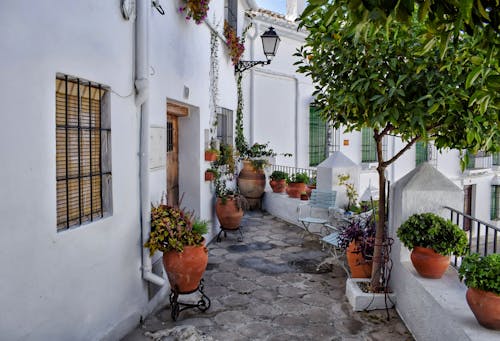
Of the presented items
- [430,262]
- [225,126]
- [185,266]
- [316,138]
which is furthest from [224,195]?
[316,138]

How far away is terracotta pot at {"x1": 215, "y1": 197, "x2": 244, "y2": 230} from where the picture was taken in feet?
24.4

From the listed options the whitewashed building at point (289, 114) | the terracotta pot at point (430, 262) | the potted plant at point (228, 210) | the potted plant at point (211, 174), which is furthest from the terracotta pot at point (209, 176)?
the terracotta pot at point (430, 262)

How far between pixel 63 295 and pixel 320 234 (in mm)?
5753

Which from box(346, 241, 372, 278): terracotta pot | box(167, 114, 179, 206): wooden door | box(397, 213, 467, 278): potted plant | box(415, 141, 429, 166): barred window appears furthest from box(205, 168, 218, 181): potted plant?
box(415, 141, 429, 166): barred window

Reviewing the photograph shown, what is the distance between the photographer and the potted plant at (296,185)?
9.38 metres

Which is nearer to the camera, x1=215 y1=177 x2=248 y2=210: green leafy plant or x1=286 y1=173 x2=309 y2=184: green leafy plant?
x1=215 y1=177 x2=248 y2=210: green leafy plant

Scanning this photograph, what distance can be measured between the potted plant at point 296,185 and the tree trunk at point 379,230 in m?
4.75

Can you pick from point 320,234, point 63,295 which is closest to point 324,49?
point 63,295

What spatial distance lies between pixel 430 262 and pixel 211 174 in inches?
163

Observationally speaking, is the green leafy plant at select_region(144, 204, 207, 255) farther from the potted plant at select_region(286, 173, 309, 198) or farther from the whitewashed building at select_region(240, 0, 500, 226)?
the whitewashed building at select_region(240, 0, 500, 226)

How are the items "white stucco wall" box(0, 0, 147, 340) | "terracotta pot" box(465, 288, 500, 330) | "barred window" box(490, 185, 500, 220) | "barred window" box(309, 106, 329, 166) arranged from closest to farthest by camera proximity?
"white stucco wall" box(0, 0, 147, 340)
"terracotta pot" box(465, 288, 500, 330)
"barred window" box(309, 106, 329, 166)
"barred window" box(490, 185, 500, 220)

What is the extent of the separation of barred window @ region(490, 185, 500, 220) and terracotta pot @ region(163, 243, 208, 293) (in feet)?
54.7

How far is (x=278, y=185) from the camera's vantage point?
10.1 m

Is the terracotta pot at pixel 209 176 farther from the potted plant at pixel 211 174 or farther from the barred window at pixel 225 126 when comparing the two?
the barred window at pixel 225 126
